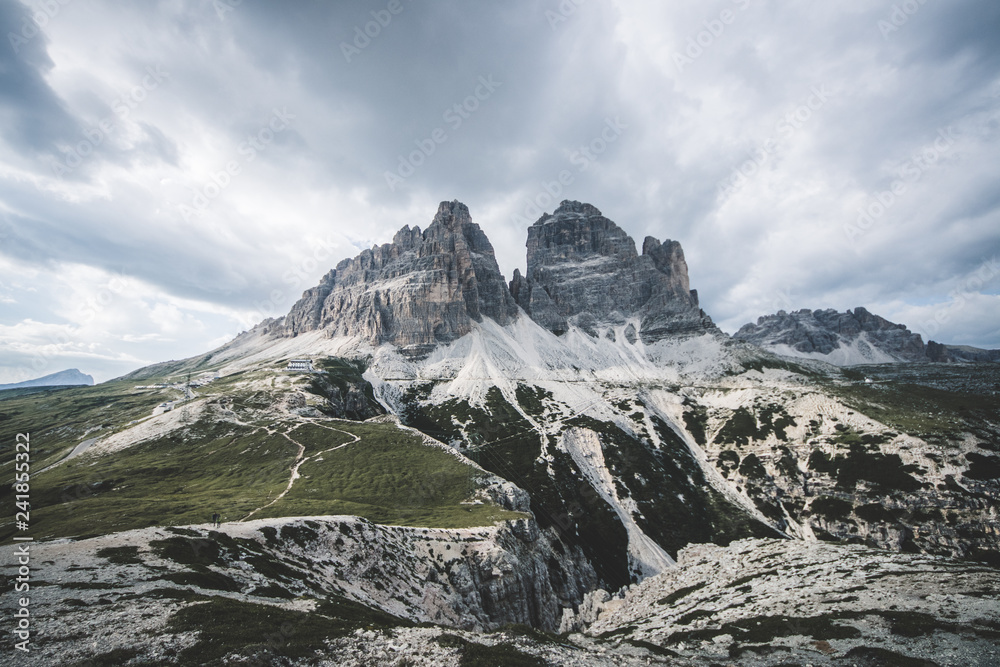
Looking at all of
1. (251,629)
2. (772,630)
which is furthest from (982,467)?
(251,629)

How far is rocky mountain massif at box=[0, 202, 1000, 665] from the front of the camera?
89.4 ft

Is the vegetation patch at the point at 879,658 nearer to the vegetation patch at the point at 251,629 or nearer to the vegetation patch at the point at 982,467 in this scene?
the vegetation patch at the point at 251,629

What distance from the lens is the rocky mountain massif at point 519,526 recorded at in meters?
27.2

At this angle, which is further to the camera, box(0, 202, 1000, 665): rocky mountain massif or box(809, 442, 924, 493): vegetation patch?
box(809, 442, 924, 493): vegetation patch

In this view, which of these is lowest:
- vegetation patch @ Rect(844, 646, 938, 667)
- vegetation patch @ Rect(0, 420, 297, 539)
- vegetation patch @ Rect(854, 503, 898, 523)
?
vegetation patch @ Rect(854, 503, 898, 523)

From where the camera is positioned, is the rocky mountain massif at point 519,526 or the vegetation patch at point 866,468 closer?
the rocky mountain massif at point 519,526

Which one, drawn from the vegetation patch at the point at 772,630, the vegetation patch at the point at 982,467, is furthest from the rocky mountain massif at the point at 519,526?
the vegetation patch at the point at 982,467

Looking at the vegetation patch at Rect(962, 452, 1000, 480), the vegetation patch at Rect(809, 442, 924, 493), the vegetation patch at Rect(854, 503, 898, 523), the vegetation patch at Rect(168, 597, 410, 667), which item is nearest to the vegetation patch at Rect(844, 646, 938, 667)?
the vegetation patch at Rect(168, 597, 410, 667)

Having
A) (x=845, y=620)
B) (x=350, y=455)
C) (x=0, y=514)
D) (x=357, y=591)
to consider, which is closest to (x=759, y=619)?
(x=845, y=620)

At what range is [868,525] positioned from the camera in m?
102

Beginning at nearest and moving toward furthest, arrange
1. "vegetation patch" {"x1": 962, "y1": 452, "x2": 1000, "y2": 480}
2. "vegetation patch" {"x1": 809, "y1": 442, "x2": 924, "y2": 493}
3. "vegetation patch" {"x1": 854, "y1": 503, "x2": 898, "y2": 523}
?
"vegetation patch" {"x1": 962, "y1": 452, "x2": 1000, "y2": 480}
"vegetation patch" {"x1": 854, "y1": 503, "x2": 898, "y2": 523}
"vegetation patch" {"x1": 809, "y1": 442, "x2": 924, "y2": 493}

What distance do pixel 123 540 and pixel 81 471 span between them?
259 ft

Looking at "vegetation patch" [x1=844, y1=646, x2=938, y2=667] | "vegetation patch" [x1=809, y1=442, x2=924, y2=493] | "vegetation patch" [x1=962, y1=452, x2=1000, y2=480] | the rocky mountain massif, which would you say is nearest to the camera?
the rocky mountain massif

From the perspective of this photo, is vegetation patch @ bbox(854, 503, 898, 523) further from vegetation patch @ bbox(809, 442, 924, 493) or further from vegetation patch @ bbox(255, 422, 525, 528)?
vegetation patch @ bbox(255, 422, 525, 528)
